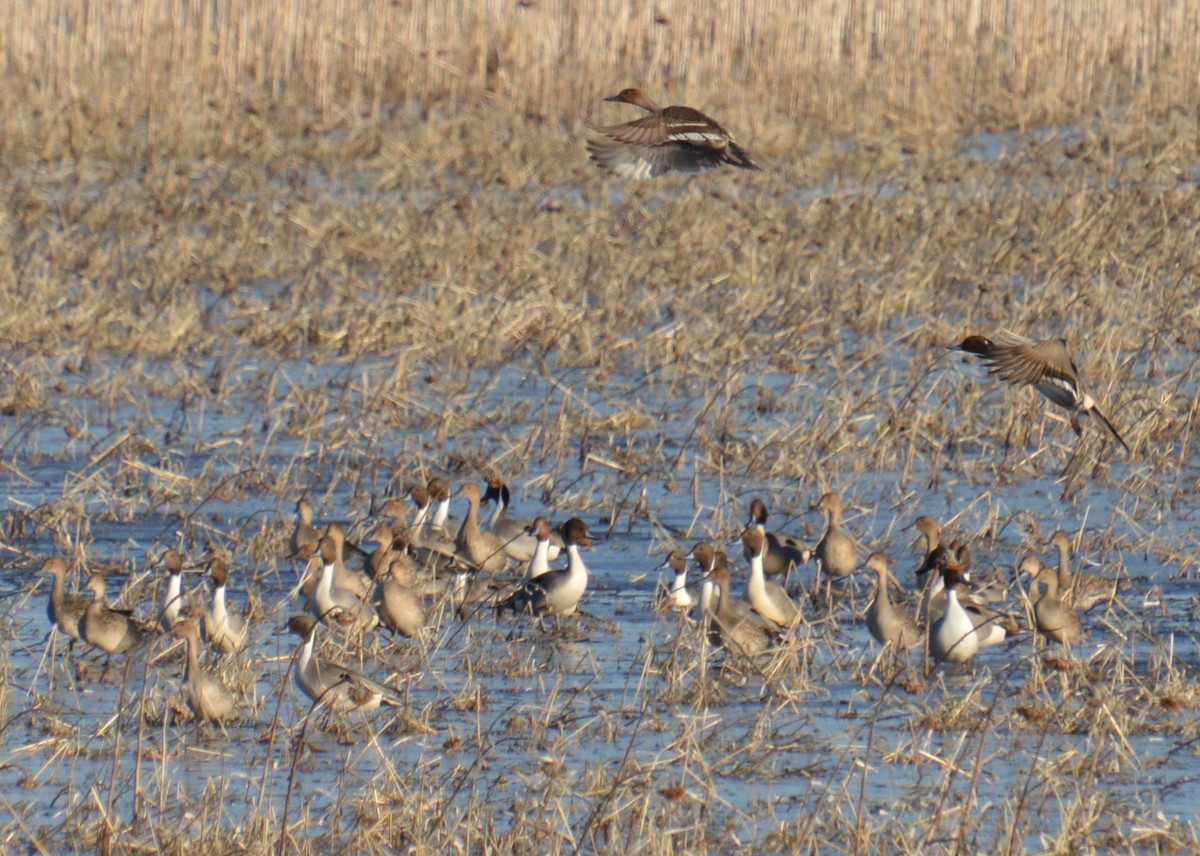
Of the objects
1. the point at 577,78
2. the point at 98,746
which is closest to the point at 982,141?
the point at 577,78

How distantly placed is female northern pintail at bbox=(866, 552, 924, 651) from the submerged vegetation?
0.11 m

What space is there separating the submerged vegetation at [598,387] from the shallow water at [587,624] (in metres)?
0.03

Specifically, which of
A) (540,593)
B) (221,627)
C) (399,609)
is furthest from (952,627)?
(221,627)

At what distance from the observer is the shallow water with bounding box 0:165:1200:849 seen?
5.68 meters

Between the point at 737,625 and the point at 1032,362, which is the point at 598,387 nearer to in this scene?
the point at 1032,362

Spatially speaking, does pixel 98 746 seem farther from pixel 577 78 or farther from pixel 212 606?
pixel 577 78

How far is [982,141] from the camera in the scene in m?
18.8

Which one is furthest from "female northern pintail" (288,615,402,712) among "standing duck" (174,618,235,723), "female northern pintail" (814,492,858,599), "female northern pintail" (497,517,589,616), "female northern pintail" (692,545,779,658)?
"female northern pintail" (814,492,858,599)

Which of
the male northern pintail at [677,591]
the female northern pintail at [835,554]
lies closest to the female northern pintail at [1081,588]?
the female northern pintail at [835,554]

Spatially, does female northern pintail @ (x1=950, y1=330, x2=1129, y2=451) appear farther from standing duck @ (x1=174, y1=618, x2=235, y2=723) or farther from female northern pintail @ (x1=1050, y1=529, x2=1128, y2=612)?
standing duck @ (x1=174, y1=618, x2=235, y2=723)

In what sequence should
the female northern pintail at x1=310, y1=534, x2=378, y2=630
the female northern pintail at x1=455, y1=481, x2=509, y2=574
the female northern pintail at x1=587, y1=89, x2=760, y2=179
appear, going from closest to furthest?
the female northern pintail at x1=310, y1=534, x2=378, y2=630, the female northern pintail at x1=587, y1=89, x2=760, y2=179, the female northern pintail at x1=455, y1=481, x2=509, y2=574

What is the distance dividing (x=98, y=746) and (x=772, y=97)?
13814mm

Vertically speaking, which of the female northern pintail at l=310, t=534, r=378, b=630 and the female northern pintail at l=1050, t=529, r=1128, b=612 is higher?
the female northern pintail at l=1050, t=529, r=1128, b=612

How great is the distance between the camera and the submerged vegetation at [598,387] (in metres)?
5.74
